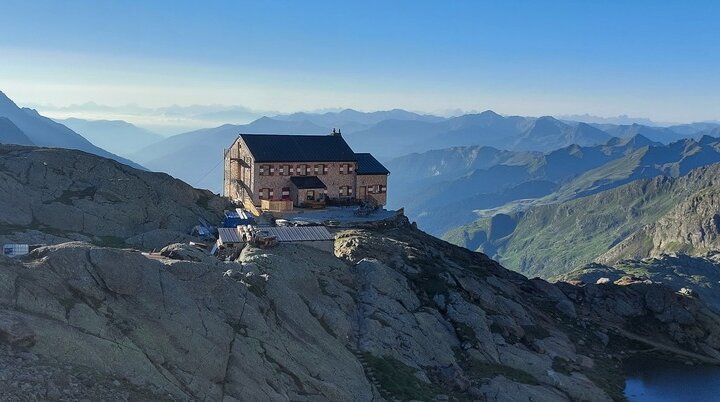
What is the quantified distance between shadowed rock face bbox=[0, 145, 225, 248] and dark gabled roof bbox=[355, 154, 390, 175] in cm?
3106

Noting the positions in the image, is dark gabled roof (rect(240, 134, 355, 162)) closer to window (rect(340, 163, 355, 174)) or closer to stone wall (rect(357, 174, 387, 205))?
window (rect(340, 163, 355, 174))

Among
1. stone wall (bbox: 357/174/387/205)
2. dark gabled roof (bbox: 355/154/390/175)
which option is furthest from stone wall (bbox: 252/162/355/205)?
dark gabled roof (bbox: 355/154/390/175)

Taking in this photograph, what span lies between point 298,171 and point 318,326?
179 feet

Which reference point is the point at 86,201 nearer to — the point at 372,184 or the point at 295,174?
the point at 295,174

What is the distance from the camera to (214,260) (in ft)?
175

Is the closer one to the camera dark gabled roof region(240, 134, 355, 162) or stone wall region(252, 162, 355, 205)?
stone wall region(252, 162, 355, 205)

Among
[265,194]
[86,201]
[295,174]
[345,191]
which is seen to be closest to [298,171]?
[295,174]

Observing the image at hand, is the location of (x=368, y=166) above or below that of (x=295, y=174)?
above

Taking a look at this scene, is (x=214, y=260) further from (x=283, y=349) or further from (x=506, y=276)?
(x=506, y=276)

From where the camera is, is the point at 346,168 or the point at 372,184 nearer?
the point at 346,168

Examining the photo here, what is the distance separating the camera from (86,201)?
239 ft

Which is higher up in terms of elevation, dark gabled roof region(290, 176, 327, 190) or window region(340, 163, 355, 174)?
window region(340, 163, 355, 174)

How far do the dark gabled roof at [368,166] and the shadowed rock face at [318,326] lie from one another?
660 inches

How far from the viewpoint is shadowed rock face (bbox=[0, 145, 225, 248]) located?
6650 cm
